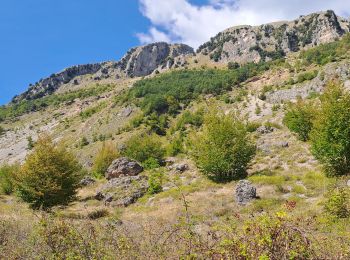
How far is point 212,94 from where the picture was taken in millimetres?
101062

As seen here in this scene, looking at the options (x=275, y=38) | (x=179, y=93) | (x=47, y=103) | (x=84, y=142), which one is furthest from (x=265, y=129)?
(x=47, y=103)

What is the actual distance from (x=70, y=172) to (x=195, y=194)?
29.6 ft

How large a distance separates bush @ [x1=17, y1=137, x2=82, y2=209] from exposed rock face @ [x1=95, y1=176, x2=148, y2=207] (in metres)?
3.25

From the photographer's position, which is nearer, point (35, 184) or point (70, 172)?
point (35, 184)

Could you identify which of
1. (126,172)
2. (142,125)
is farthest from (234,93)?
(126,172)

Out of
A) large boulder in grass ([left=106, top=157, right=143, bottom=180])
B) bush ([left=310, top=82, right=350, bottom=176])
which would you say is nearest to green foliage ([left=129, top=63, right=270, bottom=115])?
large boulder in grass ([left=106, top=157, right=143, bottom=180])

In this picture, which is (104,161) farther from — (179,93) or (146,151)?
(179,93)

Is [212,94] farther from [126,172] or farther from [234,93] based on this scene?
[126,172]

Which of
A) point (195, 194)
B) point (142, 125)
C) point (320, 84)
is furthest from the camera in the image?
point (142, 125)

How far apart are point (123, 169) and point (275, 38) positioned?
148328mm

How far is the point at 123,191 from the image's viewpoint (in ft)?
95.1

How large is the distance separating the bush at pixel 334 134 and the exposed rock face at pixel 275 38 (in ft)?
428

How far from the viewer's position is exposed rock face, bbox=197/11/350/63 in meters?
155

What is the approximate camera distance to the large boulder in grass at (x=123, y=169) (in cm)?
3816
